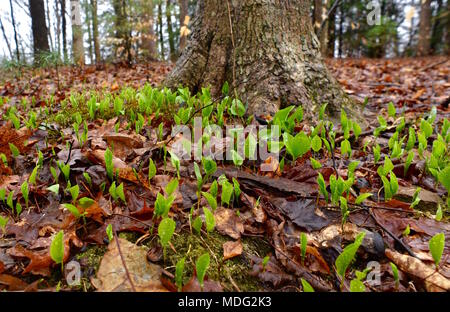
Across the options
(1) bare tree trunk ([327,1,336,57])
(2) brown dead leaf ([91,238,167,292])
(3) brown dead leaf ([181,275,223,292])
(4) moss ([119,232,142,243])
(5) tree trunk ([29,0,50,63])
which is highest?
(1) bare tree trunk ([327,1,336,57])

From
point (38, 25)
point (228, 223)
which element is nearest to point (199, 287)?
point (228, 223)

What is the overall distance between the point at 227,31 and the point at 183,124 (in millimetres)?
1401

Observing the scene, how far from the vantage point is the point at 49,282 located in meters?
1.22

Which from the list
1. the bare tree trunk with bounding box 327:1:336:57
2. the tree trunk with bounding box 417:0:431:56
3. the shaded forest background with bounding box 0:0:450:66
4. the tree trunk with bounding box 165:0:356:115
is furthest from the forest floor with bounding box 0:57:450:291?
the bare tree trunk with bounding box 327:1:336:57

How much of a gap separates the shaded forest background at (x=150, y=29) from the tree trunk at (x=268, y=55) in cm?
132

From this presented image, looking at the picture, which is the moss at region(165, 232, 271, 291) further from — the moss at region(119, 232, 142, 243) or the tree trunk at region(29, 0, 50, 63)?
the tree trunk at region(29, 0, 50, 63)

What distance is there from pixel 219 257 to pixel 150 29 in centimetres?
1157

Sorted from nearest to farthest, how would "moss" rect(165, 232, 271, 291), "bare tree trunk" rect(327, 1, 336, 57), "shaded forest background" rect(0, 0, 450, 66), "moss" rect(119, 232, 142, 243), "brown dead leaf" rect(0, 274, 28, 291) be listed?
1. "brown dead leaf" rect(0, 274, 28, 291)
2. "moss" rect(165, 232, 271, 291)
3. "moss" rect(119, 232, 142, 243)
4. "shaded forest background" rect(0, 0, 450, 66)
5. "bare tree trunk" rect(327, 1, 336, 57)

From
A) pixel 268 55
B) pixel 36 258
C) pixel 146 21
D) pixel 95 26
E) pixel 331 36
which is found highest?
pixel 331 36

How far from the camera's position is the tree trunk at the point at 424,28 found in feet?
43.6

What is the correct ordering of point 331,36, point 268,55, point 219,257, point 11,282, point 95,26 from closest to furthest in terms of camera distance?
point 11,282, point 219,257, point 268,55, point 95,26, point 331,36

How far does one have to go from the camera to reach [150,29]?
448 inches

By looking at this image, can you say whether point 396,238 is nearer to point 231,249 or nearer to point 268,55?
point 231,249

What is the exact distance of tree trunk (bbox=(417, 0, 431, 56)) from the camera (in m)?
13.3
